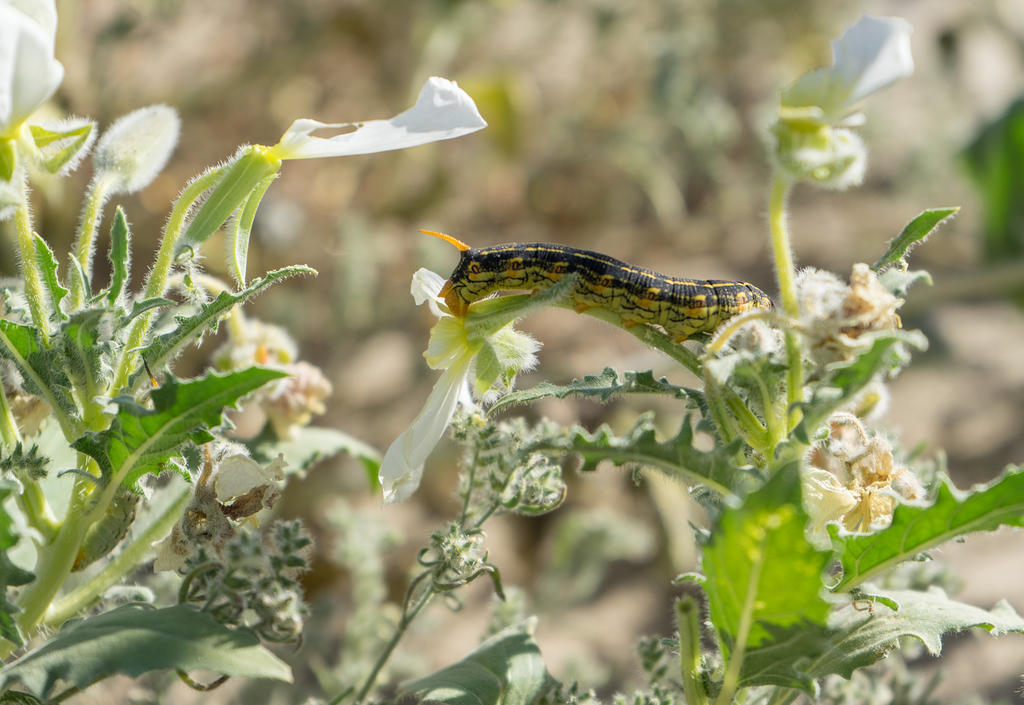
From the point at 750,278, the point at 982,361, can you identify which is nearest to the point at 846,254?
the point at 750,278

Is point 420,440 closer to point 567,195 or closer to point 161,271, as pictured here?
point 161,271

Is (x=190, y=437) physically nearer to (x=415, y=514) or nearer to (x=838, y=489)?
(x=838, y=489)

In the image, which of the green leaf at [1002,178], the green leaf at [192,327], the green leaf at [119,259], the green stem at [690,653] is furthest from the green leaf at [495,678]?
the green leaf at [1002,178]

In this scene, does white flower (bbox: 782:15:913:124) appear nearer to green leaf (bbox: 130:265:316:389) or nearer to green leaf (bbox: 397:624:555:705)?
green leaf (bbox: 130:265:316:389)

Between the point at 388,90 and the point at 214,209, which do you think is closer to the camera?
the point at 214,209

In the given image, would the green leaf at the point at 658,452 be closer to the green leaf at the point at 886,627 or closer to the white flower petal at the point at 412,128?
the green leaf at the point at 886,627
